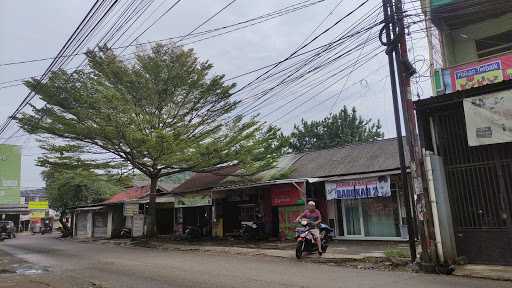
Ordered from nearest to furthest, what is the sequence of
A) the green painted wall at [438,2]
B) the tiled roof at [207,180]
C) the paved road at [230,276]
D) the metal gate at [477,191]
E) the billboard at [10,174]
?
the paved road at [230,276]
the metal gate at [477,191]
the green painted wall at [438,2]
the tiled roof at [207,180]
the billboard at [10,174]

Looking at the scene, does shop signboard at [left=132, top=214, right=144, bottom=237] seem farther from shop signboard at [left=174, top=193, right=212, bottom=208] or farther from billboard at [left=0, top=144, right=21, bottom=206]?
billboard at [left=0, top=144, right=21, bottom=206]

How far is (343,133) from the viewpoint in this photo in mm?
42875

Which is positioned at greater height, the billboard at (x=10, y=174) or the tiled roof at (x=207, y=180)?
the billboard at (x=10, y=174)

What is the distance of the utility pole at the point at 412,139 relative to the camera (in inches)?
394

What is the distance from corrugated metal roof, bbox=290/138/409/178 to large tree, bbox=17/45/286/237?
194 centimetres

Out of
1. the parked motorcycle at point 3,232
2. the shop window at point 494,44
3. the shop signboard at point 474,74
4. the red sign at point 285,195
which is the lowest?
the parked motorcycle at point 3,232

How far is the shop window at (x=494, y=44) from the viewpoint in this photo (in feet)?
47.1

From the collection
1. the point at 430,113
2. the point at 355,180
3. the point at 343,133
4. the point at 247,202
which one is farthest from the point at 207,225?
the point at 343,133

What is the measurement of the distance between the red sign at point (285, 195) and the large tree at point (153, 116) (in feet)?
7.45

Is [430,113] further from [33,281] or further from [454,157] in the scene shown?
[33,281]

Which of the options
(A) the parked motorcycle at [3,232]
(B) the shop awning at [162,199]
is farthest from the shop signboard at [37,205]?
(B) the shop awning at [162,199]

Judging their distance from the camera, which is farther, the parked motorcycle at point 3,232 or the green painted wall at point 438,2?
the parked motorcycle at point 3,232

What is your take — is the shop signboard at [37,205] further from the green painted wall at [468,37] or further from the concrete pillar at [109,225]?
the green painted wall at [468,37]

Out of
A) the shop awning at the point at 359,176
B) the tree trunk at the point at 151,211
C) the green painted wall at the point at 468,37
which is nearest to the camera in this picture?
the green painted wall at the point at 468,37
